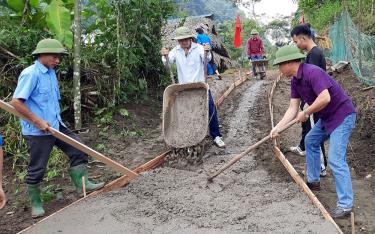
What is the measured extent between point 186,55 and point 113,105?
2.14 meters

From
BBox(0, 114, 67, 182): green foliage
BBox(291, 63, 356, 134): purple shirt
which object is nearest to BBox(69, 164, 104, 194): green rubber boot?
BBox(0, 114, 67, 182): green foliage

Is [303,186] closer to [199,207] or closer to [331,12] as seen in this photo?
[199,207]

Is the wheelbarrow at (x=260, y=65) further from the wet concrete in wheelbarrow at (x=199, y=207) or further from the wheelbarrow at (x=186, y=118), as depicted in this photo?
the wet concrete in wheelbarrow at (x=199, y=207)

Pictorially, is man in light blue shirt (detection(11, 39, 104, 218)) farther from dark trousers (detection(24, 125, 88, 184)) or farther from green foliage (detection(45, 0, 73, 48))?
green foliage (detection(45, 0, 73, 48))

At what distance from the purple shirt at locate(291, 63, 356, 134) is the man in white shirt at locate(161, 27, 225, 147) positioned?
7.02 ft

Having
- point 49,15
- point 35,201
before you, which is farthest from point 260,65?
point 35,201

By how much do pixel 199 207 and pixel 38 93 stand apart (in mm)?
2048

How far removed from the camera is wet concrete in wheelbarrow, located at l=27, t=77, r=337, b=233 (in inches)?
154

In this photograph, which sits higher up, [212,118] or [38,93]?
[38,93]

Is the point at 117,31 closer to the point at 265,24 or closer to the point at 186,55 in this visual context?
the point at 186,55

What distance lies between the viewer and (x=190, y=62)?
249 inches

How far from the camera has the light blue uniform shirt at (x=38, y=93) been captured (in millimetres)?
4371

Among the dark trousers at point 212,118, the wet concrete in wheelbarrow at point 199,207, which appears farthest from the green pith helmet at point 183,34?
the wet concrete in wheelbarrow at point 199,207

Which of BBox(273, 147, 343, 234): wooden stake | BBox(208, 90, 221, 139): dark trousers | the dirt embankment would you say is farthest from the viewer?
BBox(208, 90, 221, 139): dark trousers
